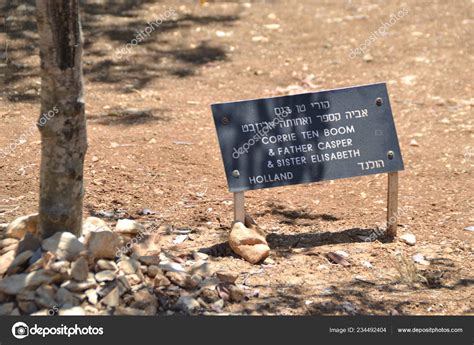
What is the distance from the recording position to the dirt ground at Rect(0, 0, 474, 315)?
5.81 meters

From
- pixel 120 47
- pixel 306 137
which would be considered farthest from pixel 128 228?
pixel 120 47

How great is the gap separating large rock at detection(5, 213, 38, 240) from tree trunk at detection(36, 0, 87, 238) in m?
0.23

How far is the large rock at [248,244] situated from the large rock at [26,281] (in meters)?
1.37

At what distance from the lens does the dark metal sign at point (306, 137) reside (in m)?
5.92

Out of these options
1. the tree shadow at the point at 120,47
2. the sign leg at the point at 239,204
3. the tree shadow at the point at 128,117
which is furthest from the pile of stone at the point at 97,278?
the tree shadow at the point at 120,47

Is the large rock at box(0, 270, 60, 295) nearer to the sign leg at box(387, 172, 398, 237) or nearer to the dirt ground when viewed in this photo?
the dirt ground

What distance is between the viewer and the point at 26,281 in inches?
193

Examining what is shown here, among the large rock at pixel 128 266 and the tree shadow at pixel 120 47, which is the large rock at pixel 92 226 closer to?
the large rock at pixel 128 266

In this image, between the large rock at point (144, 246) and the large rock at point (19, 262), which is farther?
the large rock at point (144, 246)

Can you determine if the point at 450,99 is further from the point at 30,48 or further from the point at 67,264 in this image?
the point at 67,264

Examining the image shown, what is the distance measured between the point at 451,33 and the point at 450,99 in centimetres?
189

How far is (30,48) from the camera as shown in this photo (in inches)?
394

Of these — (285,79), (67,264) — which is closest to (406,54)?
(285,79)

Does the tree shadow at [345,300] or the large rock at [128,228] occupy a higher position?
the large rock at [128,228]
